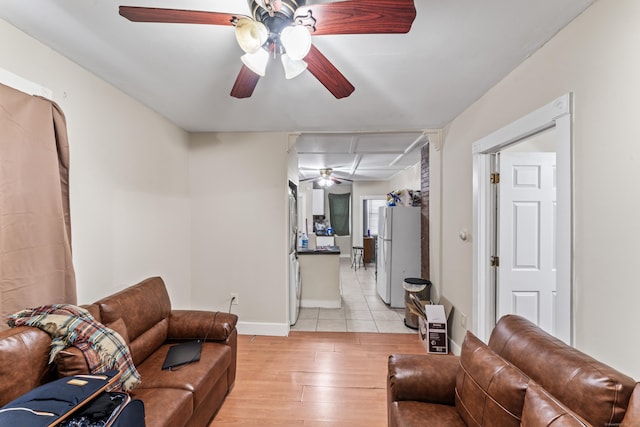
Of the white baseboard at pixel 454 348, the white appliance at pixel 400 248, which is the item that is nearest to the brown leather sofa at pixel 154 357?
the white baseboard at pixel 454 348

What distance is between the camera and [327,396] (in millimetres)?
2182

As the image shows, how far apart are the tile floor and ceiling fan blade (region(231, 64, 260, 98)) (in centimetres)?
278

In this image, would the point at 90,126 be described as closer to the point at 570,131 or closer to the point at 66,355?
the point at 66,355

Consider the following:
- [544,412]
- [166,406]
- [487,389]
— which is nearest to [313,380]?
[166,406]

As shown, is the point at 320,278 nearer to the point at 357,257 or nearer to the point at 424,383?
the point at 424,383

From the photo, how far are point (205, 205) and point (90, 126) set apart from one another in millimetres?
1530

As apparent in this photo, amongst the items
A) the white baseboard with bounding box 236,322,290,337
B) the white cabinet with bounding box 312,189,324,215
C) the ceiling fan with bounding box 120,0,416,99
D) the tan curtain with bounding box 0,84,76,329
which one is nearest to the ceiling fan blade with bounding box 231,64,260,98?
the ceiling fan with bounding box 120,0,416,99

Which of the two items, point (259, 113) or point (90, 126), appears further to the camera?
point (259, 113)

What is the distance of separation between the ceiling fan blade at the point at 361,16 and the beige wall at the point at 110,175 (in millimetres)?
1639

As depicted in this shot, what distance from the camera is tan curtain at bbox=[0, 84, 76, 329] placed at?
4.54 ft

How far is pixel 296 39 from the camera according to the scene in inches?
44.8

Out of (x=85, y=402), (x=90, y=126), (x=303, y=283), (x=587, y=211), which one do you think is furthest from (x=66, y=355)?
(x=303, y=283)

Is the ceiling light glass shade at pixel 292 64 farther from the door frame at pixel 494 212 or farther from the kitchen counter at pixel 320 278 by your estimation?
the kitchen counter at pixel 320 278

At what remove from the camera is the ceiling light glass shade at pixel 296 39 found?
112cm
